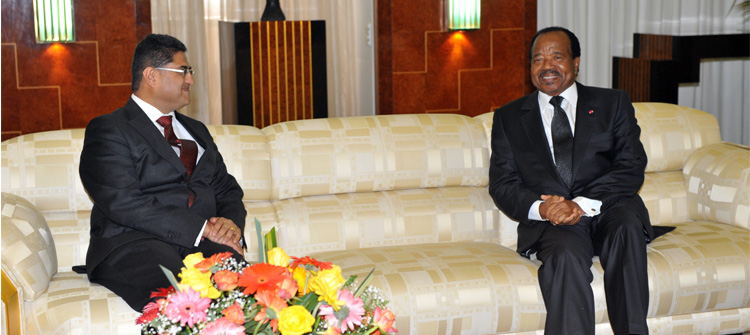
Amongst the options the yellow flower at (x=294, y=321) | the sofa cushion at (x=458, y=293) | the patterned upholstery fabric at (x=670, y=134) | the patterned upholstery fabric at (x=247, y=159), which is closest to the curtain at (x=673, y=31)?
the patterned upholstery fabric at (x=670, y=134)

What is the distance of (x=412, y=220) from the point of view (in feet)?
11.9

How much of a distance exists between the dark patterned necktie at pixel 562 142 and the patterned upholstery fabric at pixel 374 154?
0.38m

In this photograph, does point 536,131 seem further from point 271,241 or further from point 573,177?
point 271,241

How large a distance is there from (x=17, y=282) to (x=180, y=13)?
14.6 ft

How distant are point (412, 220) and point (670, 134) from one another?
1.32 meters

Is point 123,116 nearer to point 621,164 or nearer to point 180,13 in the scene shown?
point 621,164

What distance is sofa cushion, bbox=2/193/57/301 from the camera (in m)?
2.82

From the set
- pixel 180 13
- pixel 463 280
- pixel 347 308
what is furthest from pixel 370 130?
pixel 180 13

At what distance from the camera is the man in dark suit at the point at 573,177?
3.14 meters

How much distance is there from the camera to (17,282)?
282 centimetres

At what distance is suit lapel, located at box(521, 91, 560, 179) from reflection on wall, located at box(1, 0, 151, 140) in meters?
3.15

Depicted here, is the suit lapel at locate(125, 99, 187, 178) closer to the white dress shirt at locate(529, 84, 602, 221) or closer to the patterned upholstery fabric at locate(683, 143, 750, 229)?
the white dress shirt at locate(529, 84, 602, 221)

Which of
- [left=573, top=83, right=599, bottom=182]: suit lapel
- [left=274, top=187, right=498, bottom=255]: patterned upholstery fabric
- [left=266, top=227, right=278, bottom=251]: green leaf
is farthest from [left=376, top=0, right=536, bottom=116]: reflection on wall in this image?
[left=266, top=227, right=278, bottom=251]: green leaf

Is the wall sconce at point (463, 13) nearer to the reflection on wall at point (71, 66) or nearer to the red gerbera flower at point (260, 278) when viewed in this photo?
the reflection on wall at point (71, 66)
